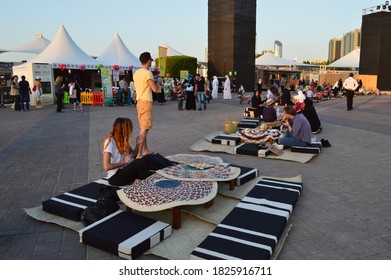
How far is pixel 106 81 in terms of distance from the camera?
19.0 metres

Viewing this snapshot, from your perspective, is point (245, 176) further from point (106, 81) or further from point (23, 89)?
point (106, 81)

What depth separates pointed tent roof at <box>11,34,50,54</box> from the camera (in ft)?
95.0

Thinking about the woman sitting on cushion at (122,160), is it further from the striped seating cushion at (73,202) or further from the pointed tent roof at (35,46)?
the pointed tent roof at (35,46)

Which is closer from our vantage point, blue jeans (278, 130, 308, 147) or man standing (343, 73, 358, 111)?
blue jeans (278, 130, 308, 147)

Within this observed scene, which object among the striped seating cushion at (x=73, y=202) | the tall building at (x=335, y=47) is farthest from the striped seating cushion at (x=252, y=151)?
the tall building at (x=335, y=47)

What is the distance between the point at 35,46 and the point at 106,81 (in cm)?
1478

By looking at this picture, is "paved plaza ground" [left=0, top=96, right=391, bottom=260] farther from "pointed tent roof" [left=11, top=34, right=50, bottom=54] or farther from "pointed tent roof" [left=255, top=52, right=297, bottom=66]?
"pointed tent roof" [left=255, top=52, right=297, bottom=66]

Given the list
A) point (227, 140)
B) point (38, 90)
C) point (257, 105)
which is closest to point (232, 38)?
point (38, 90)

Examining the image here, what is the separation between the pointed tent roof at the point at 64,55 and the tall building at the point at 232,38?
11776 mm

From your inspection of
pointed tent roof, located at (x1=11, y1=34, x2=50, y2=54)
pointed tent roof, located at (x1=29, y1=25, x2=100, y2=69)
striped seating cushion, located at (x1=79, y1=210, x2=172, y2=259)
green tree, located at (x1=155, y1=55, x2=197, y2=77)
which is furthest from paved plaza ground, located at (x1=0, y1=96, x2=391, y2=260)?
green tree, located at (x1=155, y1=55, x2=197, y2=77)

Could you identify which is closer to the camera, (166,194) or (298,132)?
(166,194)

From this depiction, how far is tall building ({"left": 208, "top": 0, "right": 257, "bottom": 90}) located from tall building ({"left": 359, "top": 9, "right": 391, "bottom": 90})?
1147cm
